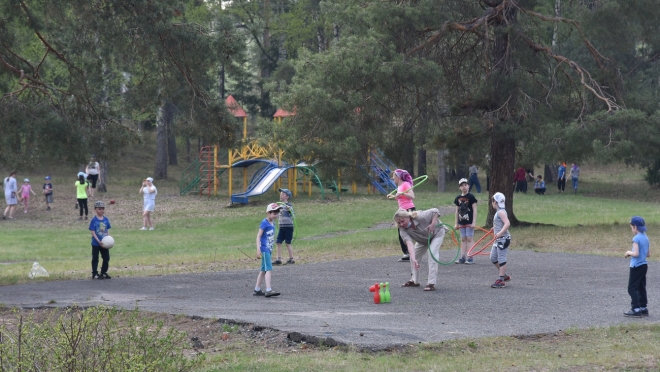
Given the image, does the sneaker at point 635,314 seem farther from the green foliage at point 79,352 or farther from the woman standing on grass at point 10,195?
the woman standing on grass at point 10,195

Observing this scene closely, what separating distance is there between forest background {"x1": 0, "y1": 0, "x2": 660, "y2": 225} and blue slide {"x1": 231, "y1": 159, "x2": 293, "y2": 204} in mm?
11486

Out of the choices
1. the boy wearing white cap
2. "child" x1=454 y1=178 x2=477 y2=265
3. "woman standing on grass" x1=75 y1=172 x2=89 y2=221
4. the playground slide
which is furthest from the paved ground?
the playground slide

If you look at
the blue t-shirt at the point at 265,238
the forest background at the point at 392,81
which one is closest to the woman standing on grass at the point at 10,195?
the forest background at the point at 392,81

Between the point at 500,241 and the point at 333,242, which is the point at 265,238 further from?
the point at 333,242

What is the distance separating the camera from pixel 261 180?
37125 millimetres

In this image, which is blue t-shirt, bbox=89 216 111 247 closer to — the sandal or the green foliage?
the sandal

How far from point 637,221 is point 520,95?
1144 centimetres

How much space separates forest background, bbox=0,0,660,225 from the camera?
16172 mm

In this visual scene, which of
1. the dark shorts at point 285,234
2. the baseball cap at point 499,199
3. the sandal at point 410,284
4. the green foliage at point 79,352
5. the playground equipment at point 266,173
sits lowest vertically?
the sandal at point 410,284

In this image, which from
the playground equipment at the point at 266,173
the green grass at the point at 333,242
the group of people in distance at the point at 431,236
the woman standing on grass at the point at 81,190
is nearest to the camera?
the green grass at the point at 333,242

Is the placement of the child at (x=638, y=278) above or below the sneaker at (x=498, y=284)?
above

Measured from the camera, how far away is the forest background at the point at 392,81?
53.1ft

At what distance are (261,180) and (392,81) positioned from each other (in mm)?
16987

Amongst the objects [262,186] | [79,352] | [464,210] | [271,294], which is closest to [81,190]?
[262,186]
